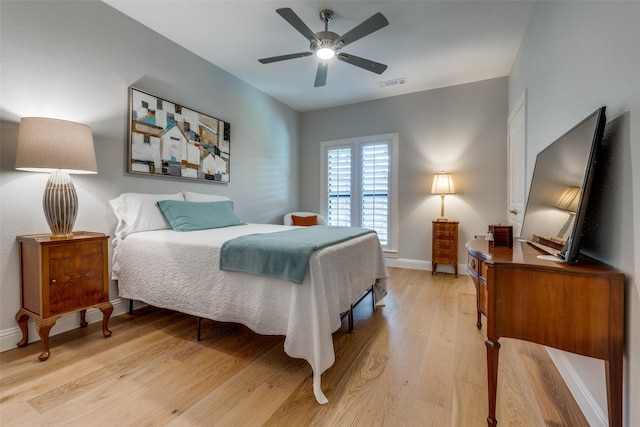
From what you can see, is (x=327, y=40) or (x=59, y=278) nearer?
(x=59, y=278)

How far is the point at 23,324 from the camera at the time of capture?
195 cm

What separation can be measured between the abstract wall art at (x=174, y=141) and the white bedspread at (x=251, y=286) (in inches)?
32.4

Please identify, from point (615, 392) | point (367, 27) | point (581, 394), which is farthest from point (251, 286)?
point (367, 27)

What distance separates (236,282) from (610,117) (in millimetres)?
2092

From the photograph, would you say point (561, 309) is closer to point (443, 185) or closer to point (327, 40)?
point (327, 40)

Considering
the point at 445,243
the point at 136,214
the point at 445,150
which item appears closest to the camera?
the point at 136,214

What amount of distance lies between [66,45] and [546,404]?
396 cm

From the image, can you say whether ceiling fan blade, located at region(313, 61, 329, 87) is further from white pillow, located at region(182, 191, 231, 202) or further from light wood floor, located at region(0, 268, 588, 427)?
light wood floor, located at region(0, 268, 588, 427)

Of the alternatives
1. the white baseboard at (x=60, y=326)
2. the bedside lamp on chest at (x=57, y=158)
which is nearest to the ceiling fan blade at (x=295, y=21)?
the bedside lamp on chest at (x=57, y=158)

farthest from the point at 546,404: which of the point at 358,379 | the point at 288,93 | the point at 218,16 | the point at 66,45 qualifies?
the point at 288,93

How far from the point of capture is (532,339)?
3.86ft

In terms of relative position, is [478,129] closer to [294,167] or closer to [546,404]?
[294,167]

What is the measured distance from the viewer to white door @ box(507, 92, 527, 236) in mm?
2785

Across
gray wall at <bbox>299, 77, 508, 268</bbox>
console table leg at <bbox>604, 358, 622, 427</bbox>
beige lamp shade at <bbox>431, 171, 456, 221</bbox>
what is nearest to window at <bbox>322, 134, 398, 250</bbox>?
gray wall at <bbox>299, 77, 508, 268</bbox>
